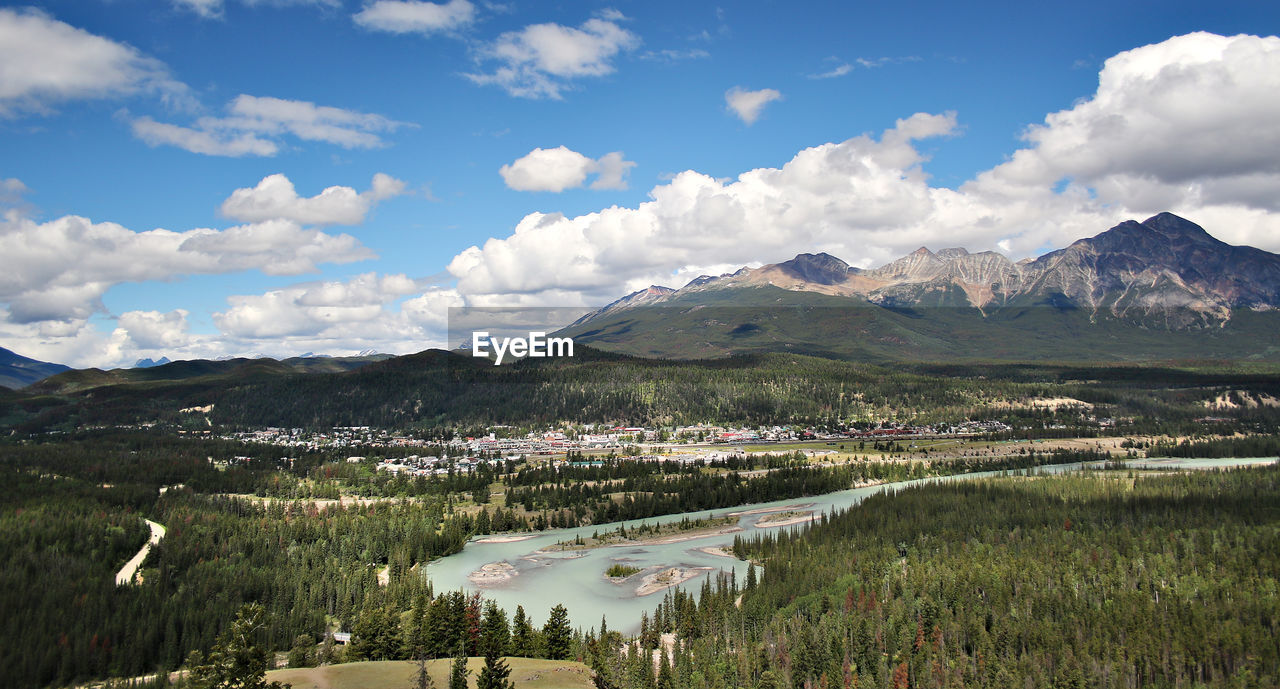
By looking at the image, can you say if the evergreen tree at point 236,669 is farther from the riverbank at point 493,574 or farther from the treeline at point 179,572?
the riverbank at point 493,574

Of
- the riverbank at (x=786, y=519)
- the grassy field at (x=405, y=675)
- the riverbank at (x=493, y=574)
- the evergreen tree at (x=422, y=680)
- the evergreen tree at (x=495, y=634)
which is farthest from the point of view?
the riverbank at (x=786, y=519)

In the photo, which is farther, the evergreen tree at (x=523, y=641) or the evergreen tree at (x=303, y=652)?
the evergreen tree at (x=303, y=652)

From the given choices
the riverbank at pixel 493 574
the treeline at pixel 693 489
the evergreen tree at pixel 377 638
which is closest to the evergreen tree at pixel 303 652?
the evergreen tree at pixel 377 638

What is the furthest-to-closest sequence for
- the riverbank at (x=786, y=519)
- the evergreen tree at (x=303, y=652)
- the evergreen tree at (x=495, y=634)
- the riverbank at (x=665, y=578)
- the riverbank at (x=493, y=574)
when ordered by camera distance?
the riverbank at (x=786, y=519)
the riverbank at (x=493, y=574)
the riverbank at (x=665, y=578)
the evergreen tree at (x=303, y=652)
the evergreen tree at (x=495, y=634)

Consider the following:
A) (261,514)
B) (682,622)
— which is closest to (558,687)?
(682,622)

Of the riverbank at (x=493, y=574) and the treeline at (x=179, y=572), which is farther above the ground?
the treeline at (x=179, y=572)

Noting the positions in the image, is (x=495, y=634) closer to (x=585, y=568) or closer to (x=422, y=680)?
(x=422, y=680)

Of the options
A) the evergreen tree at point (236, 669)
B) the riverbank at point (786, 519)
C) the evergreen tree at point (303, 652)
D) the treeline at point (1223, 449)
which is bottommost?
the evergreen tree at point (303, 652)
